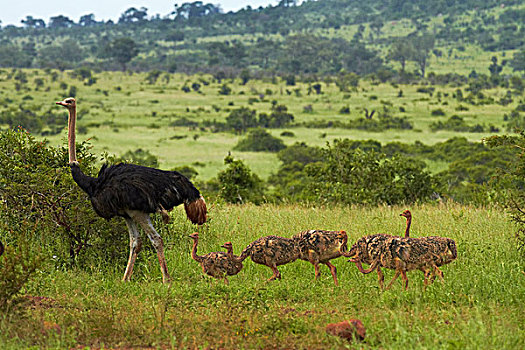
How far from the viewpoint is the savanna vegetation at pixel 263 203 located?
5.56m

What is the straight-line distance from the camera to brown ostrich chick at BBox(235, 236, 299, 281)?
6918mm

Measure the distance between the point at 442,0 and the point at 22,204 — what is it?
155520 millimetres

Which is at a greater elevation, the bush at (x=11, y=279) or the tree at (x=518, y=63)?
the bush at (x=11, y=279)

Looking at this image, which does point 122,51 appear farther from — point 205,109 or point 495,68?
point 495,68

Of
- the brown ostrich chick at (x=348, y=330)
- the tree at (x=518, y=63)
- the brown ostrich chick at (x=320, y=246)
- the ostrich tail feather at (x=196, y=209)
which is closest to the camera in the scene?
the brown ostrich chick at (x=348, y=330)

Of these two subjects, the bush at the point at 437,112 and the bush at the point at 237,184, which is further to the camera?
the bush at the point at 437,112

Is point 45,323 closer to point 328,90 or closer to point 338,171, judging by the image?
point 338,171

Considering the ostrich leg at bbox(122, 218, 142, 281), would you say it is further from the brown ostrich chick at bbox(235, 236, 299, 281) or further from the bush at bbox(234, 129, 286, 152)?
the bush at bbox(234, 129, 286, 152)

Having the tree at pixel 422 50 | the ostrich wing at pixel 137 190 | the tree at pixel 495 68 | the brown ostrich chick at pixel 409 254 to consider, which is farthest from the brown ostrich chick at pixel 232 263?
the tree at pixel 495 68

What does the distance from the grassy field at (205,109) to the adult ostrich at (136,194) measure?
19.7 m

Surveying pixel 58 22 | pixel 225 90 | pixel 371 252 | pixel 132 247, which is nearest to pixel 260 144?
pixel 225 90

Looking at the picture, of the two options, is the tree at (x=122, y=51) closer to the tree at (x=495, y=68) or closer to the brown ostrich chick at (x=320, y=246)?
the tree at (x=495, y=68)

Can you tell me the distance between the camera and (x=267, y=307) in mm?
5973

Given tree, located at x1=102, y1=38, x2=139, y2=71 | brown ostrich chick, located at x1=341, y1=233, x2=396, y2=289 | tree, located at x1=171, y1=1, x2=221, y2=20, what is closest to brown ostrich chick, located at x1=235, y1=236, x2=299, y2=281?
brown ostrich chick, located at x1=341, y1=233, x2=396, y2=289
